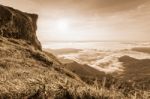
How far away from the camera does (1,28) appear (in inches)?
752

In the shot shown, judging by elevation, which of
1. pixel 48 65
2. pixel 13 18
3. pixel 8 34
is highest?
pixel 13 18

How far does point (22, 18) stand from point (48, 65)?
11955mm

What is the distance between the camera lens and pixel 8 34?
19453 millimetres

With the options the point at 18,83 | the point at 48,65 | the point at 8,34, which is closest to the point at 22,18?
the point at 8,34

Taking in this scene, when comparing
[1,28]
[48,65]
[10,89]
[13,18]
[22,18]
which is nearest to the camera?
[10,89]

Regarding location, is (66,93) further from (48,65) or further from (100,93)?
(48,65)

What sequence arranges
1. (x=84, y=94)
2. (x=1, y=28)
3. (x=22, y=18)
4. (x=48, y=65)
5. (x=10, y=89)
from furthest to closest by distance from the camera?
1. (x=22, y=18)
2. (x=1, y=28)
3. (x=48, y=65)
4. (x=84, y=94)
5. (x=10, y=89)

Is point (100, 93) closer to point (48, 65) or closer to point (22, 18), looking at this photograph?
point (48, 65)

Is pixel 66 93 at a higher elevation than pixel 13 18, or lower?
lower

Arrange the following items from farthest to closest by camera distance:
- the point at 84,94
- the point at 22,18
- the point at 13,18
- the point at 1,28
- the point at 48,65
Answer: the point at 22,18 < the point at 13,18 < the point at 1,28 < the point at 48,65 < the point at 84,94

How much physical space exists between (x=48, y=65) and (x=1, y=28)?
778 centimetres

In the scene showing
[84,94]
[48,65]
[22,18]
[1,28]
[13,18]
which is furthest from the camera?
[22,18]

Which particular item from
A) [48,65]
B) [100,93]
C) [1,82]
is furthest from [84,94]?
[48,65]

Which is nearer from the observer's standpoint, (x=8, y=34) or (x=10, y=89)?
(x=10, y=89)
